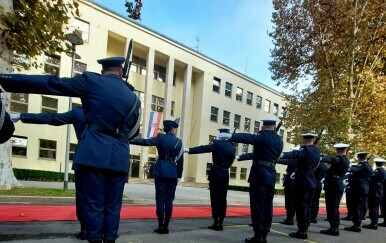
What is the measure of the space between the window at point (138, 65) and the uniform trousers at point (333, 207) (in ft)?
83.2

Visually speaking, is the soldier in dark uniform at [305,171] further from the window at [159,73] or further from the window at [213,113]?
the window at [213,113]

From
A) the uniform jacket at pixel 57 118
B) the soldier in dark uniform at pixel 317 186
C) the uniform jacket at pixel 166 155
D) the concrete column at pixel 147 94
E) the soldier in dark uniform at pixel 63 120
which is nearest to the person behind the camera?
the soldier in dark uniform at pixel 63 120

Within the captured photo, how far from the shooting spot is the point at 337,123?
20.5m

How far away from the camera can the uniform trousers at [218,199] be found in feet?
26.4

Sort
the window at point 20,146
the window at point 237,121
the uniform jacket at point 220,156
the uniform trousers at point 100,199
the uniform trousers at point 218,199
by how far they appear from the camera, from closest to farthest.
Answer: the uniform trousers at point 100,199 < the uniform trousers at point 218,199 < the uniform jacket at point 220,156 < the window at point 20,146 < the window at point 237,121

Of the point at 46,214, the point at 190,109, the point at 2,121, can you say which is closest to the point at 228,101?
the point at 190,109

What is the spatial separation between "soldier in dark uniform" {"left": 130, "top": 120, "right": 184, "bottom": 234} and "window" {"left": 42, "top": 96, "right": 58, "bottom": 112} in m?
20.5

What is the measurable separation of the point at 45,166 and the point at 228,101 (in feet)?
72.9

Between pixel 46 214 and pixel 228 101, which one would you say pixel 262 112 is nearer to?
pixel 228 101

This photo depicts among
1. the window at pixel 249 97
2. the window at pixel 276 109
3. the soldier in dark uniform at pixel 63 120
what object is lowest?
the soldier in dark uniform at pixel 63 120

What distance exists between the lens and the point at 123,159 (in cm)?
382

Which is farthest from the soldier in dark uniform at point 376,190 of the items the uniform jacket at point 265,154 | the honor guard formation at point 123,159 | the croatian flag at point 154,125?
the croatian flag at point 154,125

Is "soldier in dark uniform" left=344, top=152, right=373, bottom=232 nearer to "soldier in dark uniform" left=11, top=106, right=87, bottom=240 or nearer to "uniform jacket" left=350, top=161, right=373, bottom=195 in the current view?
"uniform jacket" left=350, top=161, right=373, bottom=195

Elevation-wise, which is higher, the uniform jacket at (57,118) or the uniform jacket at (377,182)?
the uniform jacket at (57,118)
